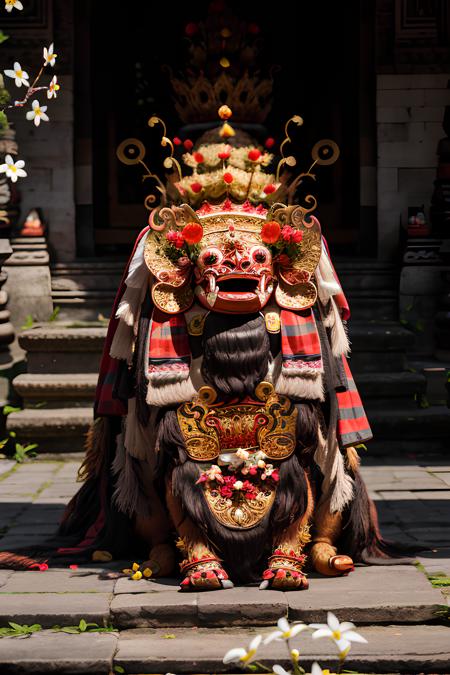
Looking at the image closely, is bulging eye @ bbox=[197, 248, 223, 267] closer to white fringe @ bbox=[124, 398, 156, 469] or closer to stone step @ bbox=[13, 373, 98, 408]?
white fringe @ bbox=[124, 398, 156, 469]

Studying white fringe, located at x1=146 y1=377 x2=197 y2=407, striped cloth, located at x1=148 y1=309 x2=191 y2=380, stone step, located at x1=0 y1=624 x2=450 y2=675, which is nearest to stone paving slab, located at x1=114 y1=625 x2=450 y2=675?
stone step, located at x1=0 y1=624 x2=450 y2=675

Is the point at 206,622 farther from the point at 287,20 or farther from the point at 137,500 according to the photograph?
the point at 287,20

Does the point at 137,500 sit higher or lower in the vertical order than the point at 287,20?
lower

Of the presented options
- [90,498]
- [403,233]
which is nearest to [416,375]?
[403,233]

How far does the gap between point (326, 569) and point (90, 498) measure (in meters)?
1.27

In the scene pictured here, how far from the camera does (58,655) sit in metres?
4.02

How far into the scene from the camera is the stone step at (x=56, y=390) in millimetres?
8164

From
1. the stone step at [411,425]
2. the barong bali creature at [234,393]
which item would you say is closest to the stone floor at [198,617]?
the barong bali creature at [234,393]

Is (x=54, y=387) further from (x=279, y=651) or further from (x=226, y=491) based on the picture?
(x=279, y=651)

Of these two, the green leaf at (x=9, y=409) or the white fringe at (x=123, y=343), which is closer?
the white fringe at (x=123, y=343)

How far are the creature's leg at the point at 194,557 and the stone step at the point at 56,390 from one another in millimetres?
3523

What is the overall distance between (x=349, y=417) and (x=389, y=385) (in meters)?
3.53

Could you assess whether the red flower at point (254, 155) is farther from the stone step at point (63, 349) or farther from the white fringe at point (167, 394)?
the stone step at point (63, 349)

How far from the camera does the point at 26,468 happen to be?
7.72 metres
